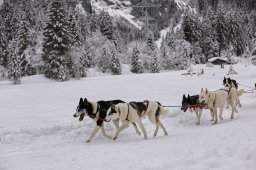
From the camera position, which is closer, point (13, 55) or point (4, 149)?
point (4, 149)

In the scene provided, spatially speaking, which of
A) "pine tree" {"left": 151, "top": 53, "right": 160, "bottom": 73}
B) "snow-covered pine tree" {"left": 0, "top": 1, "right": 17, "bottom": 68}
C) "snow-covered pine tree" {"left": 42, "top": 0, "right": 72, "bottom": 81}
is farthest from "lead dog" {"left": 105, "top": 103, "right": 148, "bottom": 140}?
"snow-covered pine tree" {"left": 0, "top": 1, "right": 17, "bottom": 68}

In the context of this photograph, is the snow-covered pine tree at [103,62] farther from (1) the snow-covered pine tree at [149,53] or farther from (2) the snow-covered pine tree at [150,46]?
(2) the snow-covered pine tree at [150,46]

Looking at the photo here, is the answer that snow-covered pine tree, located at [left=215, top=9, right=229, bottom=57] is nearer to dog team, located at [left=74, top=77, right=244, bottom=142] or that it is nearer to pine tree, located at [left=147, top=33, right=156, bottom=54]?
pine tree, located at [left=147, top=33, right=156, bottom=54]

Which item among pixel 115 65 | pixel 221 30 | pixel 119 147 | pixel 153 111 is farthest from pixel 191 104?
pixel 221 30

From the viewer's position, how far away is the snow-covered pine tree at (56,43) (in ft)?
141

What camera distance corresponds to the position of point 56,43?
143ft

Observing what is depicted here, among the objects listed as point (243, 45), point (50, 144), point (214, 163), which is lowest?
point (50, 144)

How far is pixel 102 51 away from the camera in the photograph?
66.3m

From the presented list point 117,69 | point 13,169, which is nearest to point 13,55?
point 117,69

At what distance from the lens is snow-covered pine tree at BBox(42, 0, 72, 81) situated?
42.8 m

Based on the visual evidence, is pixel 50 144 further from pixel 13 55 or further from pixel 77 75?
pixel 13 55

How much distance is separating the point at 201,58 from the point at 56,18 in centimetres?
4146

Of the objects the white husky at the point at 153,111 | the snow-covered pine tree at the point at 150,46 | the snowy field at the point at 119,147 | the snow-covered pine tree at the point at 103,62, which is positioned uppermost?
the snow-covered pine tree at the point at 150,46

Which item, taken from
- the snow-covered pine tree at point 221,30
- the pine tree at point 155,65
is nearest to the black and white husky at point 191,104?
the pine tree at point 155,65
